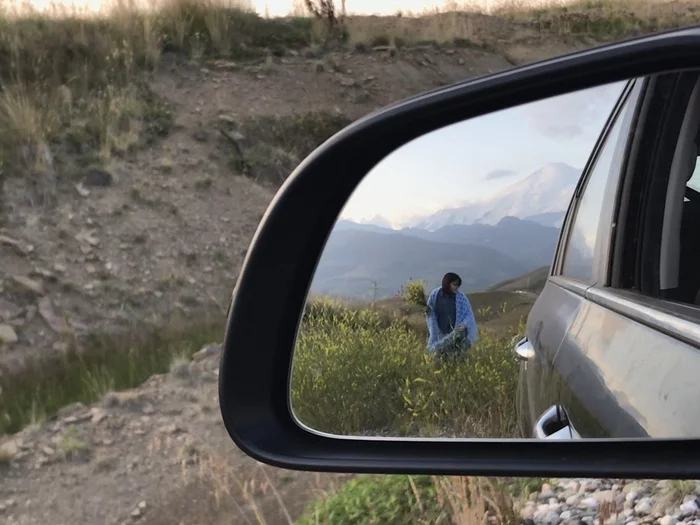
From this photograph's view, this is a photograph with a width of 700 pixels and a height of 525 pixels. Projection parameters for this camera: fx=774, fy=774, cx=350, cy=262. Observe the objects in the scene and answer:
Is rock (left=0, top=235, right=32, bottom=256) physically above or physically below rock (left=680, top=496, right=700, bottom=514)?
above

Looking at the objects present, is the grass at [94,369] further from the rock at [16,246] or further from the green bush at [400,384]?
the green bush at [400,384]

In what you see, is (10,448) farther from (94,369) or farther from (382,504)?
(382,504)

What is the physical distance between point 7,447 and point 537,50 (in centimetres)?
1540

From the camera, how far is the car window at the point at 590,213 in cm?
186

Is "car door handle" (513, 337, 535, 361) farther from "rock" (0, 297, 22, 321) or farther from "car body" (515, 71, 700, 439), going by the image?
"rock" (0, 297, 22, 321)

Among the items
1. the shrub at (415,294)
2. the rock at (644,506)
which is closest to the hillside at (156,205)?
the shrub at (415,294)

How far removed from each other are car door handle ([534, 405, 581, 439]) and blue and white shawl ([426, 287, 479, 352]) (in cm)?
26

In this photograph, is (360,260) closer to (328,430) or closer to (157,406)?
(328,430)

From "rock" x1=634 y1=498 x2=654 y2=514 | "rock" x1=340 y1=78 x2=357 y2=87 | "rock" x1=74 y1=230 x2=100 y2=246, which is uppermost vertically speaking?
"rock" x1=340 y1=78 x2=357 y2=87

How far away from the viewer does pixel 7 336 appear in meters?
7.24

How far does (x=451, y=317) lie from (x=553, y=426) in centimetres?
35

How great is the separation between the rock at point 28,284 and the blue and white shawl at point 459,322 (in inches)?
290

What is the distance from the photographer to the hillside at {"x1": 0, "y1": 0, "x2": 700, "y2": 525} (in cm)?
488

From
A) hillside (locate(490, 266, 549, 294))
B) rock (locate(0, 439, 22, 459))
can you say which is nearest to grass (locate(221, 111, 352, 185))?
rock (locate(0, 439, 22, 459))
